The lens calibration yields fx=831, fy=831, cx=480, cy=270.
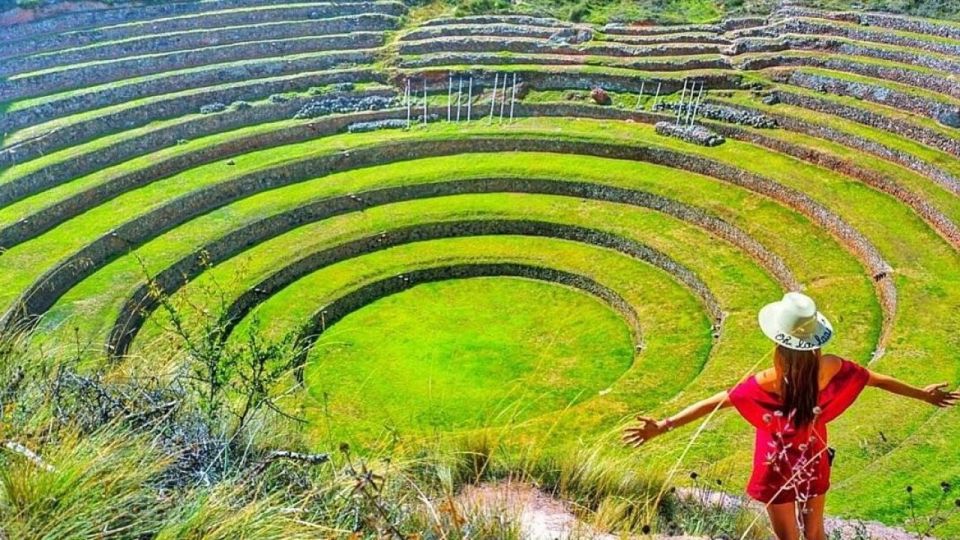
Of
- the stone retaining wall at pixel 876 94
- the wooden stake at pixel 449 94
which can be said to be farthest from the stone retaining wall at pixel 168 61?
the stone retaining wall at pixel 876 94

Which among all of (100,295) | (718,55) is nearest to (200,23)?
(100,295)

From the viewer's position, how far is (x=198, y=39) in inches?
1240

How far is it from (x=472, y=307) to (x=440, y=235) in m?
3.15

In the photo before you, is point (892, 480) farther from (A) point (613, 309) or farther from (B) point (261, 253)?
(B) point (261, 253)

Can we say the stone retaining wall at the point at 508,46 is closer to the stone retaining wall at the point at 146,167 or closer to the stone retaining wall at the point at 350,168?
the stone retaining wall at the point at 146,167

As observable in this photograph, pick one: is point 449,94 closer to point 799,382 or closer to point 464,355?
point 464,355

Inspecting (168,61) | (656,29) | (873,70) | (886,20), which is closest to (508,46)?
(656,29)

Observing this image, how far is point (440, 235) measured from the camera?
2450 cm

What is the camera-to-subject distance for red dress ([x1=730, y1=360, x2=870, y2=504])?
20.6 feet

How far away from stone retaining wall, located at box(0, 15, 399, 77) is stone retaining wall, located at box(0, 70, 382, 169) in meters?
3.50

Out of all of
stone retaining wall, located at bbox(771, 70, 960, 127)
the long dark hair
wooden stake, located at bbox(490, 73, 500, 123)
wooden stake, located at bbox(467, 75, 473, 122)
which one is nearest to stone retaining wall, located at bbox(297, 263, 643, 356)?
wooden stake, located at bbox(490, 73, 500, 123)

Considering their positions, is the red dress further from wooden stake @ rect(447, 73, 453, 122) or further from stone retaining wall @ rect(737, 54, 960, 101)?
wooden stake @ rect(447, 73, 453, 122)

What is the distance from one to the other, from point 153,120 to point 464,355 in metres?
14.6

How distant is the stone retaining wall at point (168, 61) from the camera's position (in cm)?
2803
